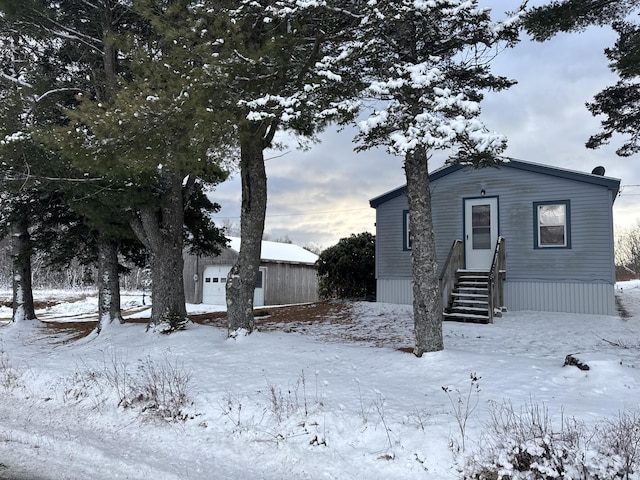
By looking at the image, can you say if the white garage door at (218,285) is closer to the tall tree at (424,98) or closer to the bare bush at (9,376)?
the bare bush at (9,376)

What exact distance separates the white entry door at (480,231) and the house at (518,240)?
0.03m

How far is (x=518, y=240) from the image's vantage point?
12.7 metres

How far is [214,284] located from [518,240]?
15082 millimetres

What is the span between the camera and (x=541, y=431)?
12.0ft

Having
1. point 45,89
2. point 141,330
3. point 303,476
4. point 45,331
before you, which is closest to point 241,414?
point 303,476

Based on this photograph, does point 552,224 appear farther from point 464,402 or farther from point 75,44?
point 75,44

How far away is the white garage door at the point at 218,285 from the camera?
22.3m

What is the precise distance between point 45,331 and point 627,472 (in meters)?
14.7

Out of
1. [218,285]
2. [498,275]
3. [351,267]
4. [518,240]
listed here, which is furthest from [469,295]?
[218,285]

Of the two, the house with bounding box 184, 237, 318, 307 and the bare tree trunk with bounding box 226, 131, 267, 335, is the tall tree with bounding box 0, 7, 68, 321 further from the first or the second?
the house with bounding box 184, 237, 318, 307

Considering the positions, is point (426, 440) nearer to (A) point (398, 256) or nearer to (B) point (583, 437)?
(B) point (583, 437)

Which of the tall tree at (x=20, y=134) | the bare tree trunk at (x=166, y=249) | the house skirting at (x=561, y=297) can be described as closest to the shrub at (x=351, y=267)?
the house skirting at (x=561, y=297)

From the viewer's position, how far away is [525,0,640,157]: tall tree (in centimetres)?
812

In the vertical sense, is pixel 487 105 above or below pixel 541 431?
above
